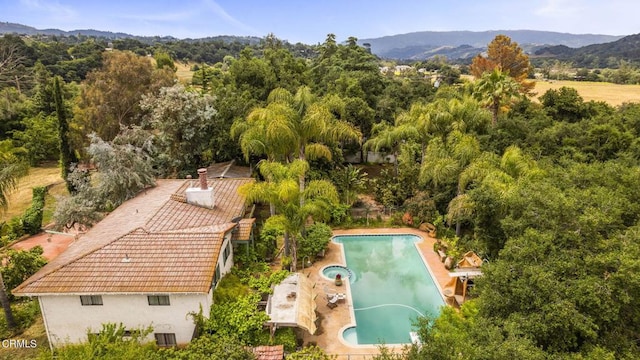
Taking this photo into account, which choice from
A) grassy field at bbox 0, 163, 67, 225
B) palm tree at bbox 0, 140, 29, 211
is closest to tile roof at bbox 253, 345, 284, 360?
palm tree at bbox 0, 140, 29, 211

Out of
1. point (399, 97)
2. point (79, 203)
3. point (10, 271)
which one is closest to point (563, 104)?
point (399, 97)

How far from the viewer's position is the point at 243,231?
21547 millimetres

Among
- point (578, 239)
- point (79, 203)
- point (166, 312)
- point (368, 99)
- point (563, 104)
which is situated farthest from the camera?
point (368, 99)

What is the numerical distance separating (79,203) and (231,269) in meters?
13.4

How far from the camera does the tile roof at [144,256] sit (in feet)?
50.3

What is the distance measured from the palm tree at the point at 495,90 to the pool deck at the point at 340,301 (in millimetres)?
12275

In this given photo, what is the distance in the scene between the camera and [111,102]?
118ft

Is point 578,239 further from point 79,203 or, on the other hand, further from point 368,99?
point 368,99

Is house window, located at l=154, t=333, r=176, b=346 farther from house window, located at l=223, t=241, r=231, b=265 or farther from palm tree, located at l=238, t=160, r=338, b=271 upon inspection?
palm tree, located at l=238, t=160, r=338, b=271

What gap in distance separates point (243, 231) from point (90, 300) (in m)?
8.06

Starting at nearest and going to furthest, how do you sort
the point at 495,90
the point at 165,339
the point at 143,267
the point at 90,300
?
1. the point at 90,300
2. the point at 143,267
3. the point at 165,339
4. the point at 495,90

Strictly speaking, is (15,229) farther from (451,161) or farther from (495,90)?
(495,90)

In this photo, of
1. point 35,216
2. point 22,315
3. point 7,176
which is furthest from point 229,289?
point 35,216

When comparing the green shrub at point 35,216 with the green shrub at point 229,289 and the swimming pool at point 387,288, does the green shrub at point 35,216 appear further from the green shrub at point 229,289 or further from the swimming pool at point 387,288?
the swimming pool at point 387,288
